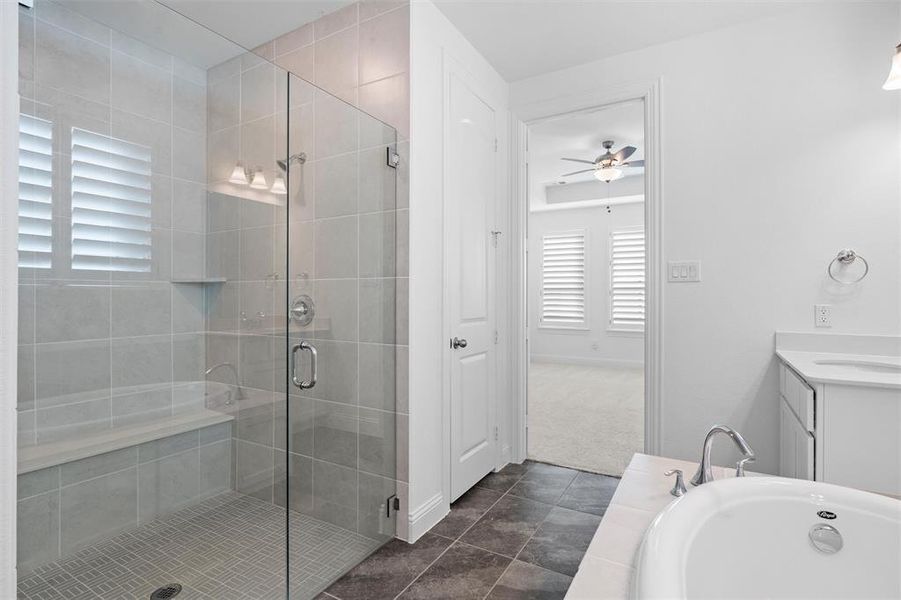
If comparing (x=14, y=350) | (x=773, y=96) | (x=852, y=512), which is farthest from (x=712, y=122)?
(x=14, y=350)

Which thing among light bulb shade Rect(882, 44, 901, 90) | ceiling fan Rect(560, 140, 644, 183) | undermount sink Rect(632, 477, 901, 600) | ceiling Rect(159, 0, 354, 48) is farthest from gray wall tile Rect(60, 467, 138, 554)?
ceiling fan Rect(560, 140, 644, 183)

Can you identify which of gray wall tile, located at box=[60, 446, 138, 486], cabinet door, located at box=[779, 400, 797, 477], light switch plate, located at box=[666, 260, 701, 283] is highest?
light switch plate, located at box=[666, 260, 701, 283]

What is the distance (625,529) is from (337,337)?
1.29 meters

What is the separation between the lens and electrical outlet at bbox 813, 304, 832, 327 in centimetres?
222

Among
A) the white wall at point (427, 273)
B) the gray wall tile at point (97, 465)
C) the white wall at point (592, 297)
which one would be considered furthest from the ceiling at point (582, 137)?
the gray wall tile at point (97, 465)

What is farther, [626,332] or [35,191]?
[626,332]

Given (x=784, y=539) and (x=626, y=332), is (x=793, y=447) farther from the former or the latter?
(x=626, y=332)

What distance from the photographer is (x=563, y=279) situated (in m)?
7.38

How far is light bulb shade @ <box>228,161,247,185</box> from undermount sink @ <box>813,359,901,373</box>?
8.63 feet

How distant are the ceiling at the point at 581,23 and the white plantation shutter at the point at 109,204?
1623mm

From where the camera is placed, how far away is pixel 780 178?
7.61 feet

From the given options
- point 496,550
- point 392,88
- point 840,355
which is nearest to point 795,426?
point 840,355

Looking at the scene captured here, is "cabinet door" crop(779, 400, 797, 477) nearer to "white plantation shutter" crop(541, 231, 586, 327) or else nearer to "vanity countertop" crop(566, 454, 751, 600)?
"vanity countertop" crop(566, 454, 751, 600)

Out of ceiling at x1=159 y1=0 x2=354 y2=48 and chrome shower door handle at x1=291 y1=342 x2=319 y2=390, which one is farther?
ceiling at x1=159 y1=0 x2=354 y2=48
